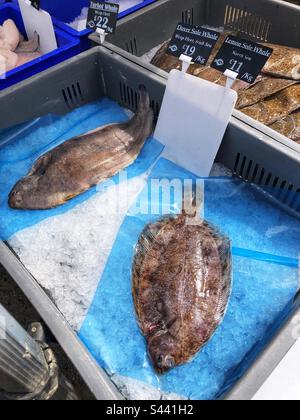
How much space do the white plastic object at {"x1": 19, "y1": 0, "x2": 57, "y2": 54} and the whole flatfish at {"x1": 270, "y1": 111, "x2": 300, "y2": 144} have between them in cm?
181

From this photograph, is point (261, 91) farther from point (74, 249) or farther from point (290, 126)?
point (74, 249)

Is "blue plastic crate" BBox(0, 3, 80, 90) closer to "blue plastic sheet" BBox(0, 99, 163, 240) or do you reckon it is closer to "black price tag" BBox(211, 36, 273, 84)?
"blue plastic sheet" BBox(0, 99, 163, 240)

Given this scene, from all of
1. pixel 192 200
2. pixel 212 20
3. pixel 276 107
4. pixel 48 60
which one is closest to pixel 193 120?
pixel 192 200

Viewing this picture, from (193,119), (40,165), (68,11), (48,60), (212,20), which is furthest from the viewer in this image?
(212,20)

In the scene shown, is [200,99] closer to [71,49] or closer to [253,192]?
[253,192]

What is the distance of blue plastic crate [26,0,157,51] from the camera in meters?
2.67

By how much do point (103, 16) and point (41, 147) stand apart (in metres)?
0.98

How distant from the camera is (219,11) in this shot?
3199 mm

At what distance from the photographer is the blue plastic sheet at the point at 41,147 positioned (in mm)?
2156

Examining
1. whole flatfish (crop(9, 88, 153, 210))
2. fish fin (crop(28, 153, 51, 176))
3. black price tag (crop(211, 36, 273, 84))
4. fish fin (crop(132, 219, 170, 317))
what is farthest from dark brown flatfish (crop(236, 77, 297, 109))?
fish fin (crop(28, 153, 51, 176))

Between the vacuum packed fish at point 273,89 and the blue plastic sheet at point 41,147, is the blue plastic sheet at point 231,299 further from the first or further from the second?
the vacuum packed fish at point 273,89

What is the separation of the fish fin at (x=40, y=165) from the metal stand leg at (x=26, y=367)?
0.97 m

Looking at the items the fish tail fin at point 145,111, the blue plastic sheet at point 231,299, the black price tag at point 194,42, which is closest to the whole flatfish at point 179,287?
the blue plastic sheet at point 231,299

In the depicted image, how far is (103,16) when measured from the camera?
236cm
